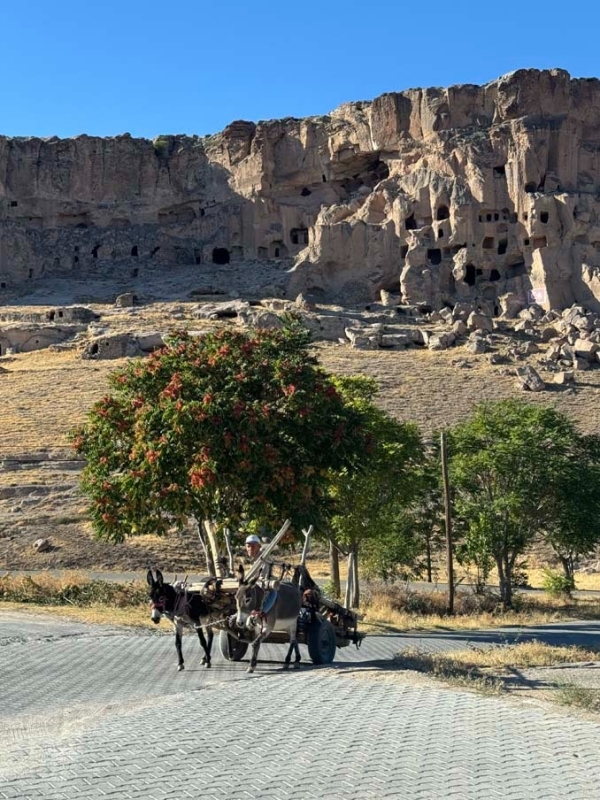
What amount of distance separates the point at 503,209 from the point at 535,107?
9.27 m

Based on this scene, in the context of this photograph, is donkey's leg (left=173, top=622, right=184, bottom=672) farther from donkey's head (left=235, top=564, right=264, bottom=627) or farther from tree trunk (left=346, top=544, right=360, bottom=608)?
tree trunk (left=346, top=544, right=360, bottom=608)

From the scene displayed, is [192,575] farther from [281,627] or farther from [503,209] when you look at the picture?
[503,209]

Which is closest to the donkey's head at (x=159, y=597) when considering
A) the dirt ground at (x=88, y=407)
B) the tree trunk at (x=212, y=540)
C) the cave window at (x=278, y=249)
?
the tree trunk at (x=212, y=540)

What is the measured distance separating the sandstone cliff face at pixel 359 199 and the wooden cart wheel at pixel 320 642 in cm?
5796

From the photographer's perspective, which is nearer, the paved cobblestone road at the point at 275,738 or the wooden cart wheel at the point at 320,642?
the paved cobblestone road at the point at 275,738

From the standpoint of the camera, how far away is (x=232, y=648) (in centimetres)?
1345

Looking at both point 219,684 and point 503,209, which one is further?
A: point 503,209

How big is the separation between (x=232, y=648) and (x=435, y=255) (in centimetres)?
6366

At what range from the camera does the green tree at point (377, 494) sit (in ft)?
80.0

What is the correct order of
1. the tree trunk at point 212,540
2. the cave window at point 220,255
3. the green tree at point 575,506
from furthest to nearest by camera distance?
1. the cave window at point 220,255
2. the green tree at point 575,506
3. the tree trunk at point 212,540

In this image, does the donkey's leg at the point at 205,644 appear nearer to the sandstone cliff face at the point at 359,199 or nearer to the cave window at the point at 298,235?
the sandstone cliff face at the point at 359,199

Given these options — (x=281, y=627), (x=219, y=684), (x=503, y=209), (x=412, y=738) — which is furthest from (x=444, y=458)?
(x=503, y=209)

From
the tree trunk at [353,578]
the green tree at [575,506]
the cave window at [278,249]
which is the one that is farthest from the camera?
the cave window at [278,249]

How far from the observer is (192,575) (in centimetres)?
2852
